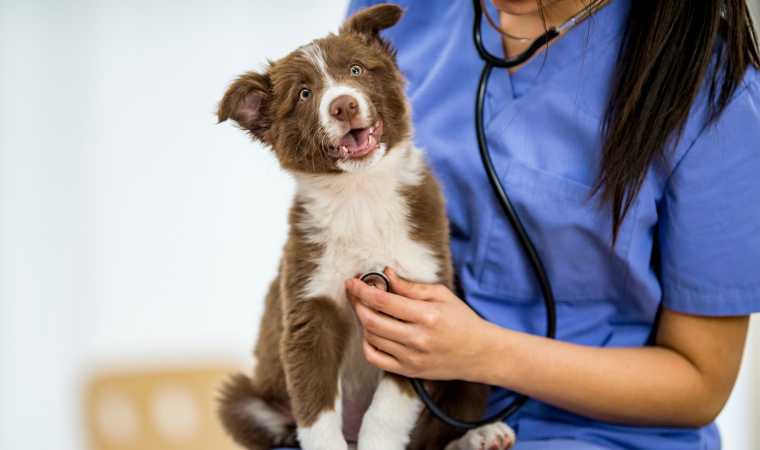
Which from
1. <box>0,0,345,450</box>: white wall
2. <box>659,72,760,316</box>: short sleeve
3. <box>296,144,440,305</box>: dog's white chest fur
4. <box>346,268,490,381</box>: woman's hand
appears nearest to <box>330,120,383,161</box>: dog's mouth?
<box>296,144,440,305</box>: dog's white chest fur

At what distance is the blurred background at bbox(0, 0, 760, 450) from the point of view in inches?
117

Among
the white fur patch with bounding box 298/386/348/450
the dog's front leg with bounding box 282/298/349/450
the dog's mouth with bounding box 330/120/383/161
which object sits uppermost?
the dog's mouth with bounding box 330/120/383/161

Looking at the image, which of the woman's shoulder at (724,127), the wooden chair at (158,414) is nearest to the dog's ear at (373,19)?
the woman's shoulder at (724,127)

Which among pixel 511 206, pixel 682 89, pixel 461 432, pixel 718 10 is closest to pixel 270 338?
pixel 461 432

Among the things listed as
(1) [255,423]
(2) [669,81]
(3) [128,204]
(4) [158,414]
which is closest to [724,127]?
(2) [669,81]

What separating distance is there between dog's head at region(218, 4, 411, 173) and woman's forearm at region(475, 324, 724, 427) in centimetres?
41

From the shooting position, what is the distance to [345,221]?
4.52 feet

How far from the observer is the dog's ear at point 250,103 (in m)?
1.25

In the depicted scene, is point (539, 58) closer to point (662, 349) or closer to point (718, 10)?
point (718, 10)

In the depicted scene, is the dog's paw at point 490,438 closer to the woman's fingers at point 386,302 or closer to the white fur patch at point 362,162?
the woman's fingers at point 386,302

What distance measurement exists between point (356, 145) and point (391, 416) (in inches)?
17.9

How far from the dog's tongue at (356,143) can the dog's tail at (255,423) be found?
0.59 m

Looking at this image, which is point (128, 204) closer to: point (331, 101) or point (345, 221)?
point (345, 221)

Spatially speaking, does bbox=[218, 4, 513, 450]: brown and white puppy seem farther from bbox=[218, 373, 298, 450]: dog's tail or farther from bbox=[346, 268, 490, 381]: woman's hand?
bbox=[218, 373, 298, 450]: dog's tail
